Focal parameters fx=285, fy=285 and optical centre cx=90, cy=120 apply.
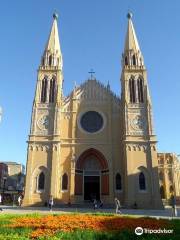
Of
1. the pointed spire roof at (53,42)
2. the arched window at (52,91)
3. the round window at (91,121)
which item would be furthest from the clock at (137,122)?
the pointed spire roof at (53,42)

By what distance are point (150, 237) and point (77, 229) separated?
2.72 m

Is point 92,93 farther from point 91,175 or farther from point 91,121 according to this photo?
point 91,175

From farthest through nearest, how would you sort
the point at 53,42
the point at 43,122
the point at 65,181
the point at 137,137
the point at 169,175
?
the point at 169,175 < the point at 53,42 < the point at 43,122 < the point at 137,137 < the point at 65,181

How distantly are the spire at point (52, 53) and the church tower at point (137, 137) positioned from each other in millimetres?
10781

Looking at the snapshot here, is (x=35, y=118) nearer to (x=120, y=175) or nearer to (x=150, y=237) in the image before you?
(x=120, y=175)

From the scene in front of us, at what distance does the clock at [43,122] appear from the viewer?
41125 millimetres

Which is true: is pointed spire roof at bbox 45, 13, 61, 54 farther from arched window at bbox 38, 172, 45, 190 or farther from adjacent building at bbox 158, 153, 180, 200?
adjacent building at bbox 158, 153, 180, 200

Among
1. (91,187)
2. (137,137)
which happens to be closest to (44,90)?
(137,137)

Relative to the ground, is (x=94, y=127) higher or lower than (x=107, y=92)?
lower

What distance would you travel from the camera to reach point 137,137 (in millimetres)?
40250

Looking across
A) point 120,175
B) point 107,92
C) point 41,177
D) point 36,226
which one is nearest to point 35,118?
point 41,177

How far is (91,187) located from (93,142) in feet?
21.1

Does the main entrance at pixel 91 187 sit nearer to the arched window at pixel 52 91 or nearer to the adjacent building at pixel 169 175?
the arched window at pixel 52 91

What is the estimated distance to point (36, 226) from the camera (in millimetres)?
10773
